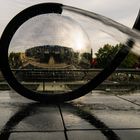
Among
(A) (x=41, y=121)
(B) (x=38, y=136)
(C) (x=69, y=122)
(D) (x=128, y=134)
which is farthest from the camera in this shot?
(A) (x=41, y=121)

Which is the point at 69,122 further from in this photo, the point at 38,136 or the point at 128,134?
the point at 128,134

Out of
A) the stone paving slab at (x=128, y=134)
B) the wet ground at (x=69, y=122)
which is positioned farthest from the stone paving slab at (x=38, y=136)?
the stone paving slab at (x=128, y=134)

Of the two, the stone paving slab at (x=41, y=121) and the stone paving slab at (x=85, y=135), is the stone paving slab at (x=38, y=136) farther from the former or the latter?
the stone paving slab at (x=41, y=121)

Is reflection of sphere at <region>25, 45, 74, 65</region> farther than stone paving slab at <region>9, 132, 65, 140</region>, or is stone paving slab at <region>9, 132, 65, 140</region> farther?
reflection of sphere at <region>25, 45, 74, 65</region>

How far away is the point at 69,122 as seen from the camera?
6.64 m

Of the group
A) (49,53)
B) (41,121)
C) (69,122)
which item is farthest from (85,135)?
(49,53)

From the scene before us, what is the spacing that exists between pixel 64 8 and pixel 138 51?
9.02ft

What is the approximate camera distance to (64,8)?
375 inches

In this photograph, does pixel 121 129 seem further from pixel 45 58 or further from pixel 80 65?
pixel 80 65

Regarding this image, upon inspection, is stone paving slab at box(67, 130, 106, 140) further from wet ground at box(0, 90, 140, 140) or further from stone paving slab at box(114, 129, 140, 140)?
stone paving slab at box(114, 129, 140, 140)

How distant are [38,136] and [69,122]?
119cm

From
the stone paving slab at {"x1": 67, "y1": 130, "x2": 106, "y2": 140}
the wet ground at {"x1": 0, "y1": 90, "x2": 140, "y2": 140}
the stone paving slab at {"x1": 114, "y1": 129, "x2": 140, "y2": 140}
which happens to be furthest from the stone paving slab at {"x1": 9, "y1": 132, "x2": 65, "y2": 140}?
the stone paving slab at {"x1": 114, "y1": 129, "x2": 140, "y2": 140}

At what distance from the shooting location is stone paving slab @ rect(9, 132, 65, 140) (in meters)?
5.39

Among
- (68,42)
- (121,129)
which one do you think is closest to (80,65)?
(68,42)
